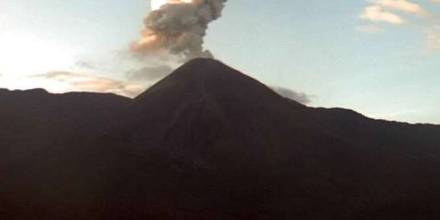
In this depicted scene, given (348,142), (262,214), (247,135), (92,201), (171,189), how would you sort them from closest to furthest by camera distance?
1. (92,201)
2. (262,214)
3. (171,189)
4. (247,135)
5. (348,142)

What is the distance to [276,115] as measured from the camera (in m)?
101

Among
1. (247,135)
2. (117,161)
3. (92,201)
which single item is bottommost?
(92,201)

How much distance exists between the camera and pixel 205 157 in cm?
8900

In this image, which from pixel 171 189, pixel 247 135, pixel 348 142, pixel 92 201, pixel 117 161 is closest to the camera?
A: pixel 92 201

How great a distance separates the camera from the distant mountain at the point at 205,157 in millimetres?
72250

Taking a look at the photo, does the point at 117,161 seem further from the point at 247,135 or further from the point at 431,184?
the point at 431,184

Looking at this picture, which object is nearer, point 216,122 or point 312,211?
point 312,211

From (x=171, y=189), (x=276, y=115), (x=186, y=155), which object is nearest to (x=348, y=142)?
(x=276, y=115)

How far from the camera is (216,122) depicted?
9538 centimetres

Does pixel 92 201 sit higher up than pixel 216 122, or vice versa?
pixel 216 122

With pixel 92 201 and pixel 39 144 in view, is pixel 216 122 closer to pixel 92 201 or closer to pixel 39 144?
pixel 39 144

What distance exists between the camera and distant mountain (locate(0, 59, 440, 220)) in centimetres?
7225

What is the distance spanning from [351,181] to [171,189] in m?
24.9

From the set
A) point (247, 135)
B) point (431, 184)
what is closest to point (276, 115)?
point (247, 135)
